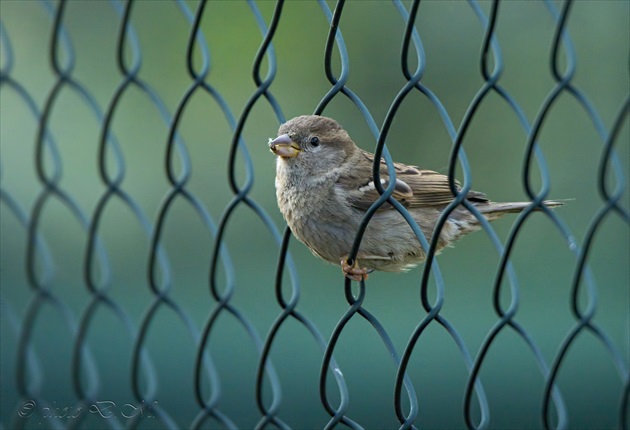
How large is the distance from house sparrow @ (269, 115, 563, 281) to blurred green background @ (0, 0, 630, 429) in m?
0.19

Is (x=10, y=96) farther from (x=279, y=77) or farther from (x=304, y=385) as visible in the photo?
(x=304, y=385)

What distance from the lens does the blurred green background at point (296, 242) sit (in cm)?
306

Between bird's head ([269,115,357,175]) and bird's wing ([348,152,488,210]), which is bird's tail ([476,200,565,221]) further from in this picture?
bird's head ([269,115,357,175])

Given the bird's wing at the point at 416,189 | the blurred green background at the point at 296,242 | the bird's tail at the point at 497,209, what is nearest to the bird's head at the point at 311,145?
the bird's wing at the point at 416,189

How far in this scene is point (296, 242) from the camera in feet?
12.4

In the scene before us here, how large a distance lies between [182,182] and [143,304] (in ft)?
5.37

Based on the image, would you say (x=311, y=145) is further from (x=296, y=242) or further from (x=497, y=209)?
(x=296, y=242)

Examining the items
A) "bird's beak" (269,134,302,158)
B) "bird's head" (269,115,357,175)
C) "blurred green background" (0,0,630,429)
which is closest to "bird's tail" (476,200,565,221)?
"blurred green background" (0,0,630,429)

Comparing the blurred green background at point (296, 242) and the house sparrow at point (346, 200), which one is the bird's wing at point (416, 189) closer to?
the house sparrow at point (346, 200)

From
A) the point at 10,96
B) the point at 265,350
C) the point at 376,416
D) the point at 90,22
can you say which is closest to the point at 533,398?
the point at 376,416

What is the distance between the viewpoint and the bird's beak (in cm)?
273

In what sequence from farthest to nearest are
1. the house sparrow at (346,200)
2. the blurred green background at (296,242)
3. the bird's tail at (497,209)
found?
1. the blurred green background at (296,242)
2. the bird's tail at (497,209)
3. the house sparrow at (346,200)

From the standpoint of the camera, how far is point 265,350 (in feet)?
6.83

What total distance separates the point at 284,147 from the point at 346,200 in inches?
9.9
